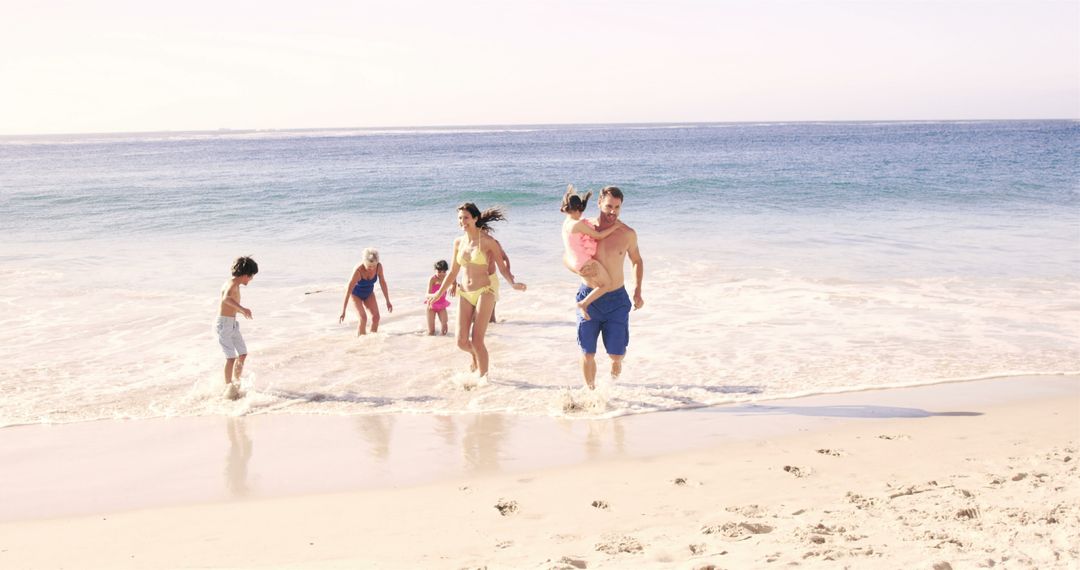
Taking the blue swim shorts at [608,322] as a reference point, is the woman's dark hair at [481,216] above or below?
above

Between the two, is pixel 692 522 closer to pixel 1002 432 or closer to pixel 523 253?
pixel 1002 432

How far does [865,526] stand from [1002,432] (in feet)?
8.50

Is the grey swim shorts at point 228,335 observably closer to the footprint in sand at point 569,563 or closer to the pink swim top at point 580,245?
the pink swim top at point 580,245

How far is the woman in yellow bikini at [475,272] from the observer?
7.20m

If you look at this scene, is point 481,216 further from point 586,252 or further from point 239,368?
point 239,368

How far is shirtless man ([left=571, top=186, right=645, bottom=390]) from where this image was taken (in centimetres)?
658

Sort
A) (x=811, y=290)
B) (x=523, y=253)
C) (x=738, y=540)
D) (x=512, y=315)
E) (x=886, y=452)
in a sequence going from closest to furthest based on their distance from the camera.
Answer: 1. (x=738, y=540)
2. (x=886, y=452)
3. (x=512, y=315)
4. (x=811, y=290)
5. (x=523, y=253)

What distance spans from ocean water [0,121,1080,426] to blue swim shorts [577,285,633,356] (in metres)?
0.43

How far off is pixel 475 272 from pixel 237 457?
8.37 ft

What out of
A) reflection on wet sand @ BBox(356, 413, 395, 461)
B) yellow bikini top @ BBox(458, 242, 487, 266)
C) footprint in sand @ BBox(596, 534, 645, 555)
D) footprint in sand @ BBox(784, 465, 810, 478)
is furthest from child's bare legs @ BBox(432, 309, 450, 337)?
footprint in sand @ BBox(596, 534, 645, 555)

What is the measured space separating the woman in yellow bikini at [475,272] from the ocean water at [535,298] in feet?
1.80

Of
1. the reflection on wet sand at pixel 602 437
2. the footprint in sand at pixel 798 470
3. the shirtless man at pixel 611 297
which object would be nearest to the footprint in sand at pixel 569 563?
the reflection on wet sand at pixel 602 437

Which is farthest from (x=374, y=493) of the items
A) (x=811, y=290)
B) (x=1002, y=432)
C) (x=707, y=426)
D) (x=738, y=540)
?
(x=811, y=290)

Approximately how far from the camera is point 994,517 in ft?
13.2
